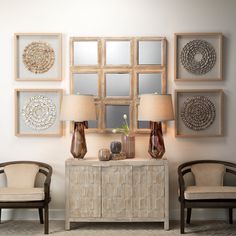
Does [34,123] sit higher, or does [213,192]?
[34,123]

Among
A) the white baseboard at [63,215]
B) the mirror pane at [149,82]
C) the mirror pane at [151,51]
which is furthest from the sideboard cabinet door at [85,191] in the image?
the mirror pane at [151,51]

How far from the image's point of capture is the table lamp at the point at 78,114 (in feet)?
15.9

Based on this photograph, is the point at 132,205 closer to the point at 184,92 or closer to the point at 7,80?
the point at 184,92

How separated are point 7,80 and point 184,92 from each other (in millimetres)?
1919

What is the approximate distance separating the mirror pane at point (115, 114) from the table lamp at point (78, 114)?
34cm

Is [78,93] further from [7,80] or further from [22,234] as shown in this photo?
[22,234]

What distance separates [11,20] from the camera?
5.26m

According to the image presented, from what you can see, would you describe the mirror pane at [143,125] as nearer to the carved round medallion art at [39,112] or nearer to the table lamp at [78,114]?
the table lamp at [78,114]

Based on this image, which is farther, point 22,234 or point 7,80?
point 7,80

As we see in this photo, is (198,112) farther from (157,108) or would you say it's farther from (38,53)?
(38,53)

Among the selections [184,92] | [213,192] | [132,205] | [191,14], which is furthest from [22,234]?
[191,14]

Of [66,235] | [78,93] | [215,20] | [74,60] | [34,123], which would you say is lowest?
[66,235]

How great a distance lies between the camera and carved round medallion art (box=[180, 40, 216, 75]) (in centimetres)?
523

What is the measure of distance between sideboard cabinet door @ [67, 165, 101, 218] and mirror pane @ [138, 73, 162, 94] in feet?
3.37
